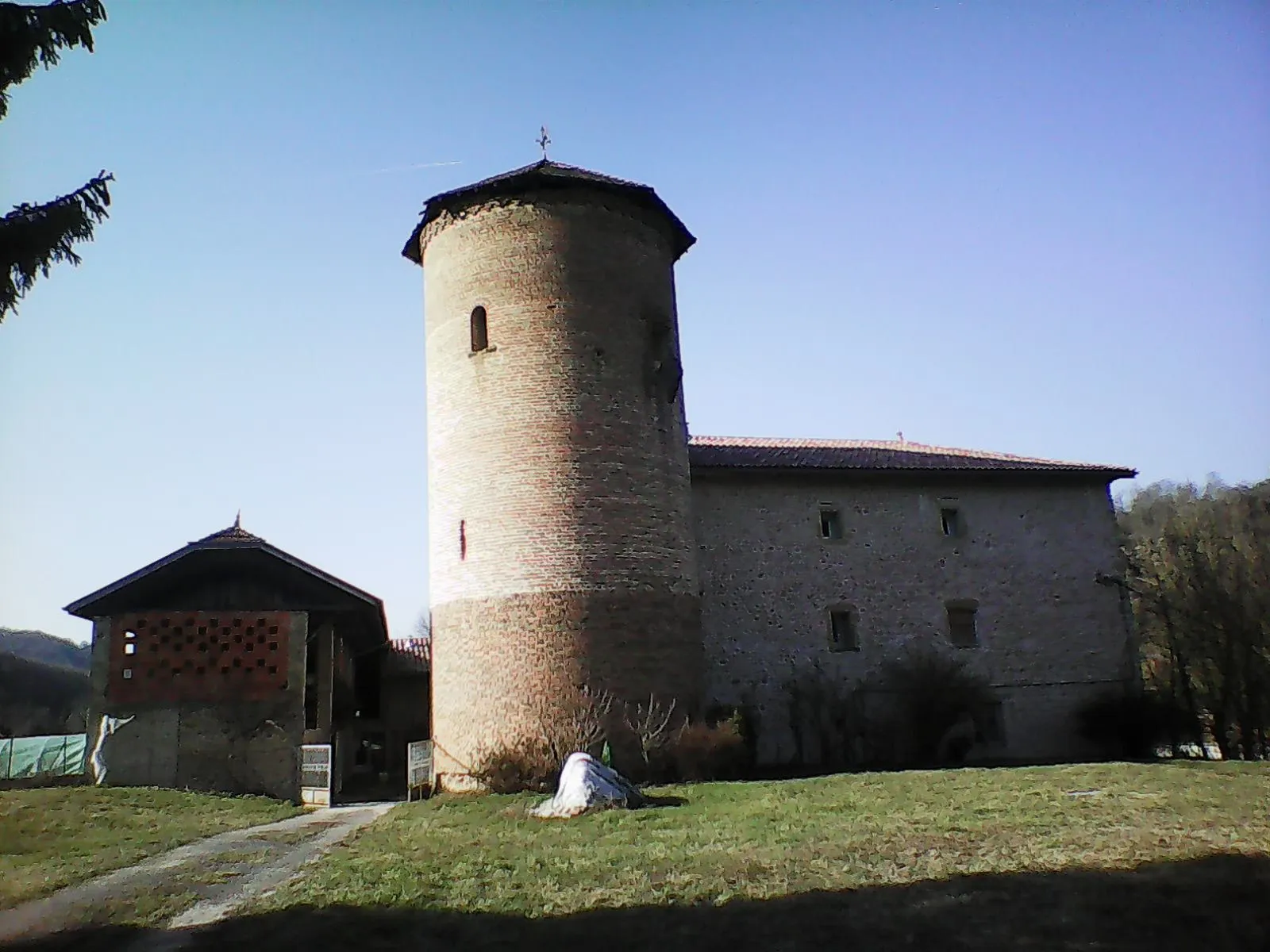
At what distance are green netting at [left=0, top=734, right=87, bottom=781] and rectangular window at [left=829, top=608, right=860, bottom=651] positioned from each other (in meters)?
18.1

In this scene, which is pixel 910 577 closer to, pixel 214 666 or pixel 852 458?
pixel 852 458

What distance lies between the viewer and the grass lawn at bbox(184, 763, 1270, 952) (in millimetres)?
6586

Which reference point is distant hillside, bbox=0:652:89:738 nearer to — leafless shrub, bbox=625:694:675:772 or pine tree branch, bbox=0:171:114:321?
leafless shrub, bbox=625:694:675:772

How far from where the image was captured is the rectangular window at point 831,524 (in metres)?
22.8

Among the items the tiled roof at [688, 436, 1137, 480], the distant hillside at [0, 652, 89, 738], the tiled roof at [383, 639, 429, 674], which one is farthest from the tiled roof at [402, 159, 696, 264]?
the distant hillside at [0, 652, 89, 738]

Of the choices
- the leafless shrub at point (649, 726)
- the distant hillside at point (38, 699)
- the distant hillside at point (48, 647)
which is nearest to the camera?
the leafless shrub at point (649, 726)

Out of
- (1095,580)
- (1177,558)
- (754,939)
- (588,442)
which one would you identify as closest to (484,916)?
(754,939)

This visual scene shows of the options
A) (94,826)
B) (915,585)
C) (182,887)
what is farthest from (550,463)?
(915,585)

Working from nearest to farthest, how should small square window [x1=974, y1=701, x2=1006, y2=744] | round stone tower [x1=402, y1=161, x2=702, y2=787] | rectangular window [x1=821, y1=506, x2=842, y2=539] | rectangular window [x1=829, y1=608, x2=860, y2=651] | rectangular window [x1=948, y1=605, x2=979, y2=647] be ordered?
round stone tower [x1=402, y1=161, x2=702, y2=787]
rectangular window [x1=829, y1=608, x2=860, y2=651]
small square window [x1=974, y1=701, x2=1006, y2=744]
rectangular window [x1=821, y1=506, x2=842, y2=539]
rectangular window [x1=948, y1=605, x2=979, y2=647]

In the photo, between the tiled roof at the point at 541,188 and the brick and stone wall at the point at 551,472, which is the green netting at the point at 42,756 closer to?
the brick and stone wall at the point at 551,472

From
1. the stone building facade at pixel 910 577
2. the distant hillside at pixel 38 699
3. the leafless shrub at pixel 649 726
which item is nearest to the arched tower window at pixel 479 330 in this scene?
the stone building facade at pixel 910 577

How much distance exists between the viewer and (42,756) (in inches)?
884

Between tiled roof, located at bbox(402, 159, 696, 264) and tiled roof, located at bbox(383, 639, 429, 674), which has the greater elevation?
tiled roof, located at bbox(402, 159, 696, 264)

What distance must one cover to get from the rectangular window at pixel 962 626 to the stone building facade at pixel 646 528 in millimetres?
66
